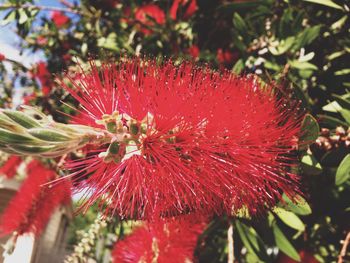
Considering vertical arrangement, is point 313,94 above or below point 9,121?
Answer: above

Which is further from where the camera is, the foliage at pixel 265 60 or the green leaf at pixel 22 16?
the green leaf at pixel 22 16

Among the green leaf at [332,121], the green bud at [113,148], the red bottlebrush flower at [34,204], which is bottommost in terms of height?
the green bud at [113,148]

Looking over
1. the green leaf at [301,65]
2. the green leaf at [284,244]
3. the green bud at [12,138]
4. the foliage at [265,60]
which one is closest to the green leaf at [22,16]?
the foliage at [265,60]

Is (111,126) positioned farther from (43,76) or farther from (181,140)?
(43,76)

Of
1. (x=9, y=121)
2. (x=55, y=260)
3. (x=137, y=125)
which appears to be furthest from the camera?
(x=55, y=260)

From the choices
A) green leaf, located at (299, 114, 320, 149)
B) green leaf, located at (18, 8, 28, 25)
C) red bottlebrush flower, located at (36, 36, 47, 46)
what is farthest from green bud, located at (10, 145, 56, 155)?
red bottlebrush flower, located at (36, 36, 47, 46)

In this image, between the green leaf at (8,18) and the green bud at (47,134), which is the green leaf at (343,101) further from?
the green leaf at (8,18)

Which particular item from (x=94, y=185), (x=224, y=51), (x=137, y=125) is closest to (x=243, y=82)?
(x=137, y=125)

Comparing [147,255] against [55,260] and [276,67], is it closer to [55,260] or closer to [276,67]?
[55,260]
